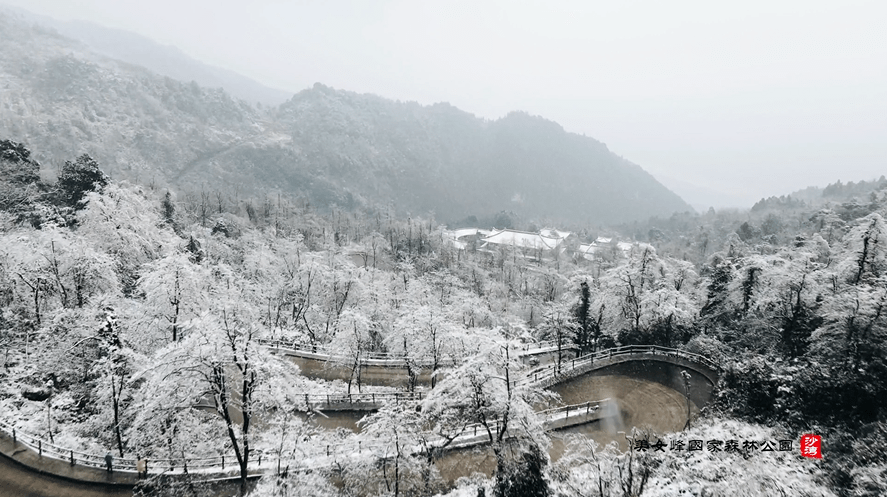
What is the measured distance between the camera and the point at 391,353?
32.4m

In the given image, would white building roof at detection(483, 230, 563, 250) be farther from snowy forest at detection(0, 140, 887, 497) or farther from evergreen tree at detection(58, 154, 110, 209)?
evergreen tree at detection(58, 154, 110, 209)

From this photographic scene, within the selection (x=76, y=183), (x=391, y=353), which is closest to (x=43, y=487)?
(x=391, y=353)

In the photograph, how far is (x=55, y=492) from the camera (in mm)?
16078

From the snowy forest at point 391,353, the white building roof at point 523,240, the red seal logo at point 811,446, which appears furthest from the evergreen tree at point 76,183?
the white building roof at point 523,240

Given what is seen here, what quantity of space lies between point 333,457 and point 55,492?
11343mm

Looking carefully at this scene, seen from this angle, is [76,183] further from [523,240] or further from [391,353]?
[523,240]

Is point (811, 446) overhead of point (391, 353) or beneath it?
overhead

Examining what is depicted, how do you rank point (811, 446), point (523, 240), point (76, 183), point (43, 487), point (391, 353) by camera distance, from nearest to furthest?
point (811, 446)
point (43, 487)
point (391, 353)
point (76, 183)
point (523, 240)

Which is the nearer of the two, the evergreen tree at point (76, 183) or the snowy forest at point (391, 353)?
the snowy forest at point (391, 353)

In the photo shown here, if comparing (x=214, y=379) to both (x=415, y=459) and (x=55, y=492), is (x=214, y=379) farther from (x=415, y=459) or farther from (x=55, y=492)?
(x=415, y=459)

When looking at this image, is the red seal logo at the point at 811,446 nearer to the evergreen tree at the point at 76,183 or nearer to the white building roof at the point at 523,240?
the evergreen tree at the point at 76,183

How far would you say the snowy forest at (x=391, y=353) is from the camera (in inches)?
626

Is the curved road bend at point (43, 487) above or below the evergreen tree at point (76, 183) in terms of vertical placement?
below

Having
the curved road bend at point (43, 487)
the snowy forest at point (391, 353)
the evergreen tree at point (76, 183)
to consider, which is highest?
the evergreen tree at point (76, 183)
